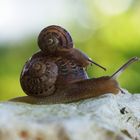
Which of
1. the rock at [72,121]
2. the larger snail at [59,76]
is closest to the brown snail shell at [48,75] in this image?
the larger snail at [59,76]

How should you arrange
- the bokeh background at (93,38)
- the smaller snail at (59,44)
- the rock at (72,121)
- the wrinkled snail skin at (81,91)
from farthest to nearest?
the bokeh background at (93,38) → the smaller snail at (59,44) → the wrinkled snail skin at (81,91) → the rock at (72,121)

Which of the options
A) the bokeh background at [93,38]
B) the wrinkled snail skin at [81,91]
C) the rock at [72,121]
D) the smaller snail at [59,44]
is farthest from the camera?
the bokeh background at [93,38]

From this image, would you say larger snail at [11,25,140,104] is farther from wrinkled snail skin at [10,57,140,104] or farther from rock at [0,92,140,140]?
rock at [0,92,140,140]

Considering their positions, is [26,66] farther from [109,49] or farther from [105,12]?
[105,12]

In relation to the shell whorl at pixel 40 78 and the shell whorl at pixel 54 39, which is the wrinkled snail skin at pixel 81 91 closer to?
the shell whorl at pixel 40 78

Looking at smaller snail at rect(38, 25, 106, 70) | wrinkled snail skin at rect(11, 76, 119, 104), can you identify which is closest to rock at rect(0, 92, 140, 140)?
wrinkled snail skin at rect(11, 76, 119, 104)

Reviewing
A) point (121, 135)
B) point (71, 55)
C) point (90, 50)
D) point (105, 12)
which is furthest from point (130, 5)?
point (121, 135)
